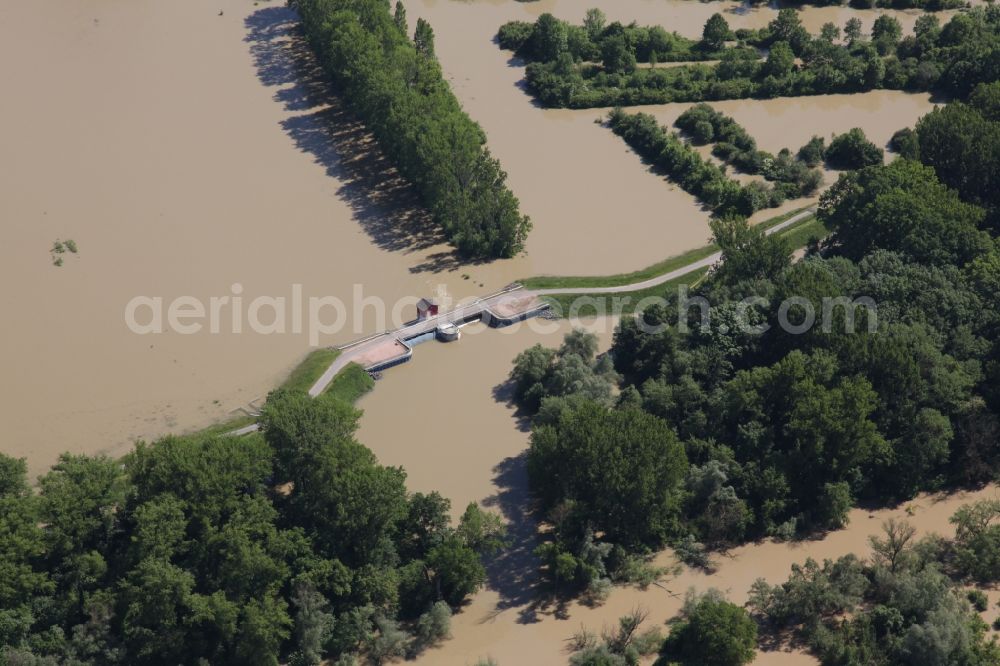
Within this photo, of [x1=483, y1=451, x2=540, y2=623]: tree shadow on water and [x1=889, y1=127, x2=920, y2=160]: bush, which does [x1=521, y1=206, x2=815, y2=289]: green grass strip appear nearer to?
[x1=889, y1=127, x2=920, y2=160]: bush

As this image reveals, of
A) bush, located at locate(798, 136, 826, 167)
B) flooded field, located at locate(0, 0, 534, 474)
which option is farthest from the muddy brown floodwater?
bush, located at locate(798, 136, 826, 167)

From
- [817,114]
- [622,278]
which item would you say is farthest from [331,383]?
[817,114]

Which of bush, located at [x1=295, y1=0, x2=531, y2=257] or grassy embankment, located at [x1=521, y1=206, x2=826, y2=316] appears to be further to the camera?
bush, located at [x1=295, y1=0, x2=531, y2=257]

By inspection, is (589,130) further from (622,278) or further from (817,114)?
(622,278)

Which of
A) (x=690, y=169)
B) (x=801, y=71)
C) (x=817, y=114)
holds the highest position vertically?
(x=801, y=71)

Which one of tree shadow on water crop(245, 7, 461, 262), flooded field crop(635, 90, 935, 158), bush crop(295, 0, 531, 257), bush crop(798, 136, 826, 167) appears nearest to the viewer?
bush crop(295, 0, 531, 257)

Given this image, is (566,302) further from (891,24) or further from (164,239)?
(891,24)

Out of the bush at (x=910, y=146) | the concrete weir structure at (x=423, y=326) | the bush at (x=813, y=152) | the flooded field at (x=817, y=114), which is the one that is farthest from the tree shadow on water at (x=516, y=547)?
the flooded field at (x=817, y=114)
